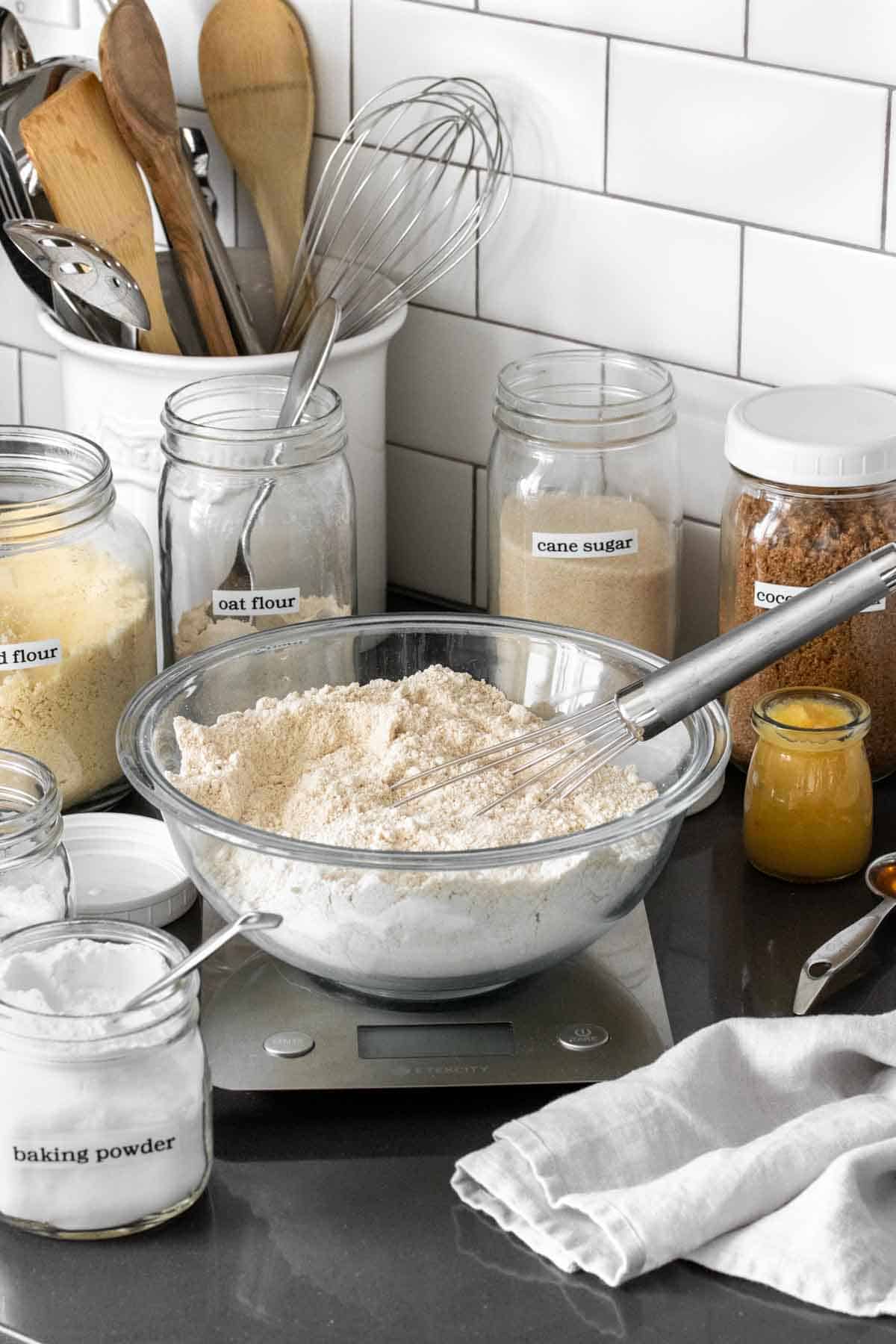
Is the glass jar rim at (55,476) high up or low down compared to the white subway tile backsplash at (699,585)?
up

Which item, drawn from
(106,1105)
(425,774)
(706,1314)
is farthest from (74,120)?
(706,1314)

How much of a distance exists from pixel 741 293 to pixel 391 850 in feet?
1.36

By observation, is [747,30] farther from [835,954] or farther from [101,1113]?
[101,1113]

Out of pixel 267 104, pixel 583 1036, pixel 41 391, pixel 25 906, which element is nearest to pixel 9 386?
pixel 41 391

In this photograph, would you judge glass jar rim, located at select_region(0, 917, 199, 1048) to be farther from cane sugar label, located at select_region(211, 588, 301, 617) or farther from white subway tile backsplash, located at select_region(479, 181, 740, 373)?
white subway tile backsplash, located at select_region(479, 181, 740, 373)

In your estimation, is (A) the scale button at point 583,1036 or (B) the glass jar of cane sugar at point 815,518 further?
(B) the glass jar of cane sugar at point 815,518

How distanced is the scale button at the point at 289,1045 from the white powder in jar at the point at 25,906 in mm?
102

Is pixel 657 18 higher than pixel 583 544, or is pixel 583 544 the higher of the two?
pixel 657 18

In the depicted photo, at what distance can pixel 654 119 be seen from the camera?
3.20 ft

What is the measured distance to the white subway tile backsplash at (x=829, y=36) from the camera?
89 cm

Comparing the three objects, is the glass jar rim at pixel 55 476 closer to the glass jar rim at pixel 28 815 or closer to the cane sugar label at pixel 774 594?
the glass jar rim at pixel 28 815

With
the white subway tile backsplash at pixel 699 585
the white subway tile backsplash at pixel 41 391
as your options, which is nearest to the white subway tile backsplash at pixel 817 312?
the white subway tile backsplash at pixel 699 585

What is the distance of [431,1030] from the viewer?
2.48 ft

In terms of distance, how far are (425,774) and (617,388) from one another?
333 mm
